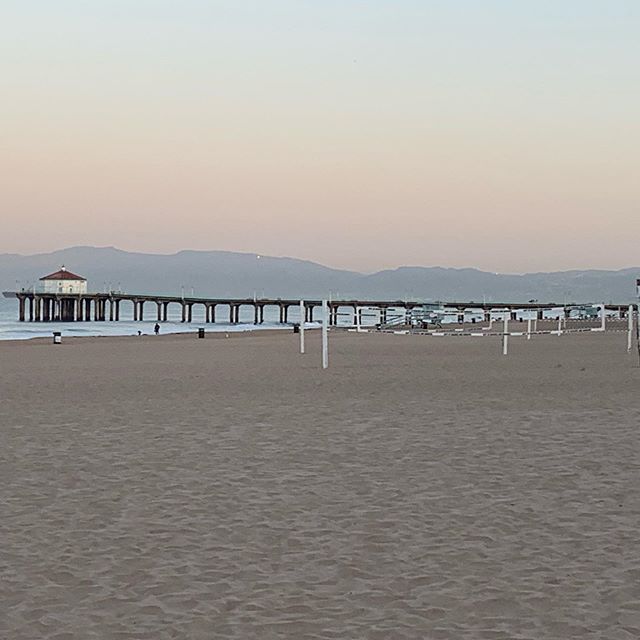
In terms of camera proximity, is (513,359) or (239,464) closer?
(239,464)

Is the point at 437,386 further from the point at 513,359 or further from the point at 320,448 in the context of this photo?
the point at 513,359

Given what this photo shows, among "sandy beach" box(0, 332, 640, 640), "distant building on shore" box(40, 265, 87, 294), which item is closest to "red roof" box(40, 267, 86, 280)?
"distant building on shore" box(40, 265, 87, 294)

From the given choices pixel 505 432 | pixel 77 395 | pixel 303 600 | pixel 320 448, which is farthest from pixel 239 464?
pixel 77 395

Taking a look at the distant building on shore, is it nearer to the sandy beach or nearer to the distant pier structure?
the distant pier structure

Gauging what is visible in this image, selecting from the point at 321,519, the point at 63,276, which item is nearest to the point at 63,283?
the point at 63,276

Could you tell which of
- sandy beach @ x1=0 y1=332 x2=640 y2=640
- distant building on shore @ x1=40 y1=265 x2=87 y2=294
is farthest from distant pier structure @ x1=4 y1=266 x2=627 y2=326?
sandy beach @ x1=0 y1=332 x2=640 y2=640

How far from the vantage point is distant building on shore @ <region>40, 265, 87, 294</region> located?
4345 inches

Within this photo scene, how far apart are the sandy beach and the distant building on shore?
10079 cm

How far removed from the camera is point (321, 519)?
555 cm

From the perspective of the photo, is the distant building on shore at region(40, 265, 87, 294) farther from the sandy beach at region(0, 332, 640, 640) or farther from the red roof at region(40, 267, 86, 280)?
the sandy beach at region(0, 332, 640, 640)

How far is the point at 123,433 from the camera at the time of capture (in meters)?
9.27

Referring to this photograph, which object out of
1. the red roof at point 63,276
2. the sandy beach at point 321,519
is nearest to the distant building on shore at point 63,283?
the red roof at point 63,276

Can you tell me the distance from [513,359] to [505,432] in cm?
1275

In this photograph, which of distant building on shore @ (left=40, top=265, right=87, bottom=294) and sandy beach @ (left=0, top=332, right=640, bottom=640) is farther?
distant building on shore @ (left=40, top=265, right=87, bottom=294)
